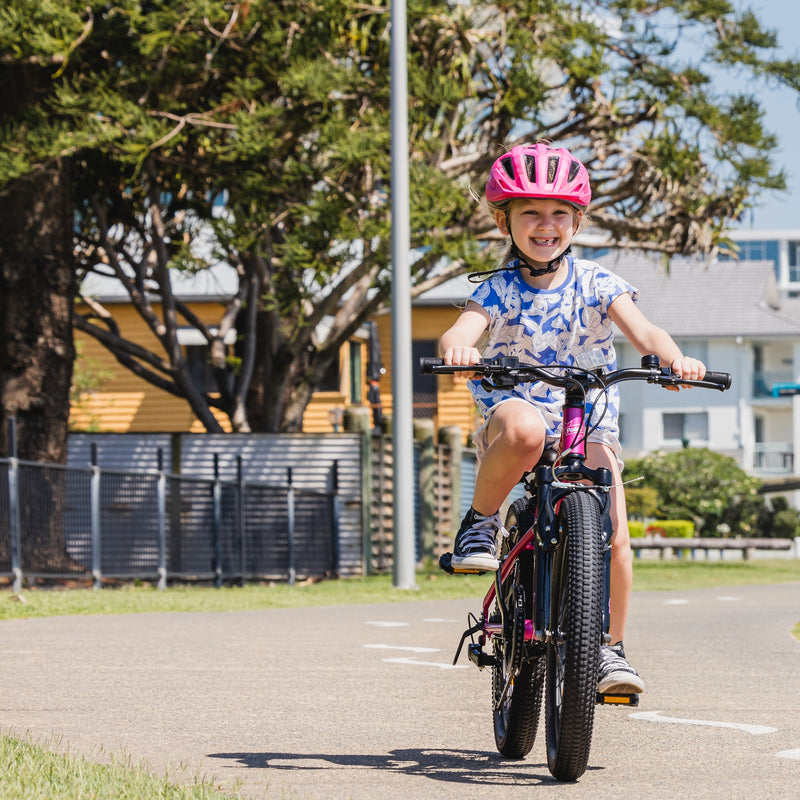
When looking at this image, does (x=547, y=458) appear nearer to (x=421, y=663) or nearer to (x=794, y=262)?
(x=421, y=663)

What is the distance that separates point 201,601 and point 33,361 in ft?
19.2

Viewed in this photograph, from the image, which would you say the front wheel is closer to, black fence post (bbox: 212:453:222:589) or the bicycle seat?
the bicycle seat

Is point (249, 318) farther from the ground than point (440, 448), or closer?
farther from the ground

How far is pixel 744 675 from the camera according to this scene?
783 centimetres

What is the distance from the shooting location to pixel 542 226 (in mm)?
5016

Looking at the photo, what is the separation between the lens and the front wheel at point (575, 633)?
4.29m

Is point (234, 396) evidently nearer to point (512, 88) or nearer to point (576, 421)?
point (512, 88)

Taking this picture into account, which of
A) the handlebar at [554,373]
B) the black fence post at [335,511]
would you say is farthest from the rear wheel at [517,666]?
the black fence post at [335,511]

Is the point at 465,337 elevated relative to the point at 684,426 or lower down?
lower down

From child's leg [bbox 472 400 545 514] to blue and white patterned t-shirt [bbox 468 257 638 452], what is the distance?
0.61 feet

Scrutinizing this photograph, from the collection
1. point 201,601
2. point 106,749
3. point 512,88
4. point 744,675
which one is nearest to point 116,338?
point 512,88

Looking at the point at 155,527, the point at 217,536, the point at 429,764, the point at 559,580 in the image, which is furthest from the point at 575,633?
the point at 217,536

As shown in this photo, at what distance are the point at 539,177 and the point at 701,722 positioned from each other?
7.39 feet

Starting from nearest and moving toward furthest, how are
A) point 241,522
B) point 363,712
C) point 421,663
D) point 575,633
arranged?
point 575,633 < point 363,712 < point 421,663 < point 241,522
